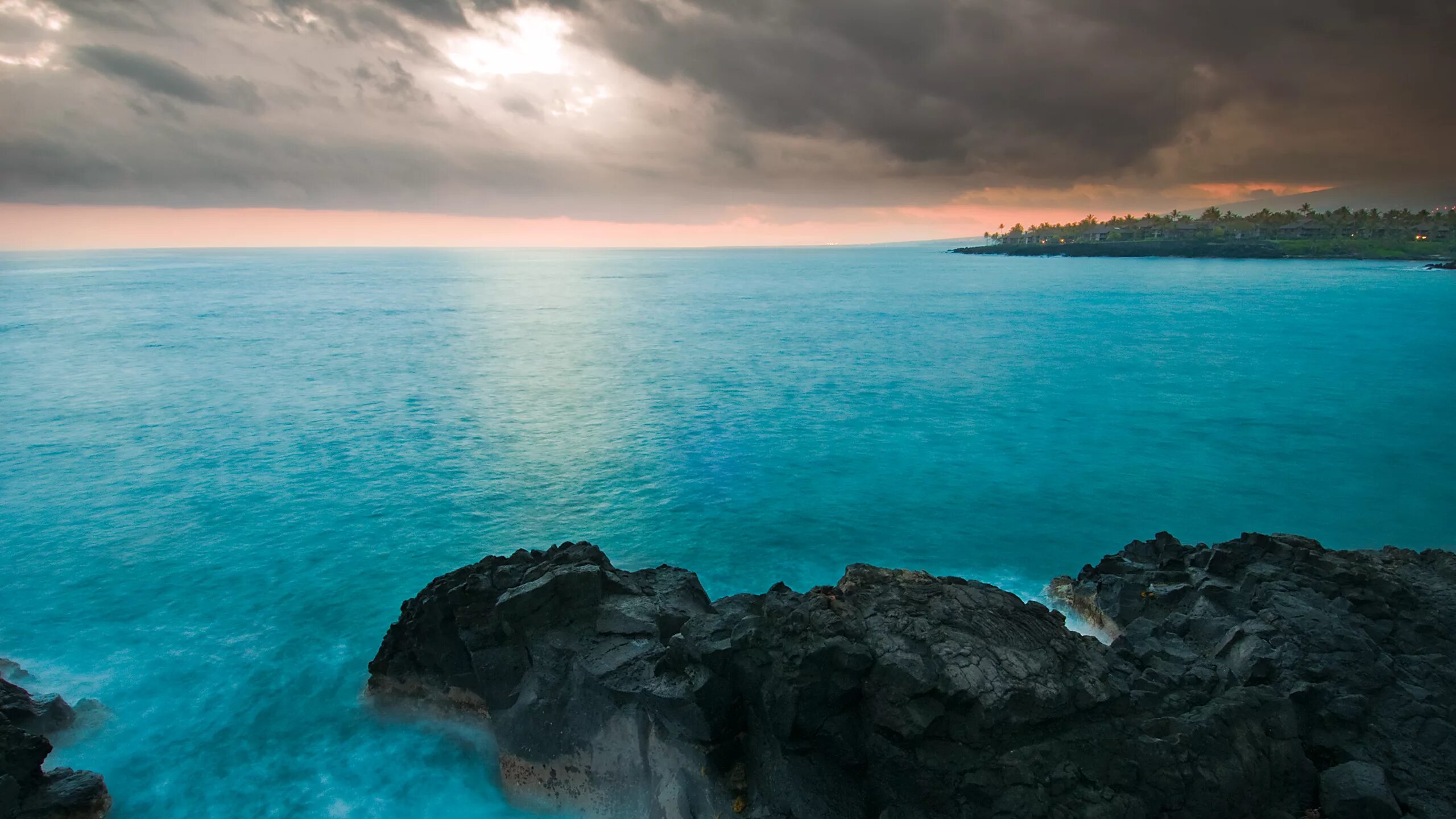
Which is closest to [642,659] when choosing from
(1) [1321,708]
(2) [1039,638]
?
(2) [1039,638]

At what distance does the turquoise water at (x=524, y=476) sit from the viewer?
55.3 ft

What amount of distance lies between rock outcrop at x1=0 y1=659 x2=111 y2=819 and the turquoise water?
48.5 inches

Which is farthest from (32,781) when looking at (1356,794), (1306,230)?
(1306,230)

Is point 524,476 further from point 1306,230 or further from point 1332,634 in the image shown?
point 1306,230

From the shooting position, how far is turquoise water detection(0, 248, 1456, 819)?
55.3 ft

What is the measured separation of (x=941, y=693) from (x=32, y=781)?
1473cm

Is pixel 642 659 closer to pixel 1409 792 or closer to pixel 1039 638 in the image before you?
pixel 1039 638

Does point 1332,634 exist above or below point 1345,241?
below

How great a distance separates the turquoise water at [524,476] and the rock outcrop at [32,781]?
1.23 meters

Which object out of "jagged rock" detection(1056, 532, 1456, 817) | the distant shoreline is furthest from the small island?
"jagged rock" detection(1056, 532, 1456, 817)

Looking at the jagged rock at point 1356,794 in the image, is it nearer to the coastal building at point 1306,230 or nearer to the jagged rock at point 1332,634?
the jagged rock at point 1332,634

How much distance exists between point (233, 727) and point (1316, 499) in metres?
36.9

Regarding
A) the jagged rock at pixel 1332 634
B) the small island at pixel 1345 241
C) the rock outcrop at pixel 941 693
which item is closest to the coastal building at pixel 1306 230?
the small island at pixel 1345 241

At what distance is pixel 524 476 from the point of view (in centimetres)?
3152
